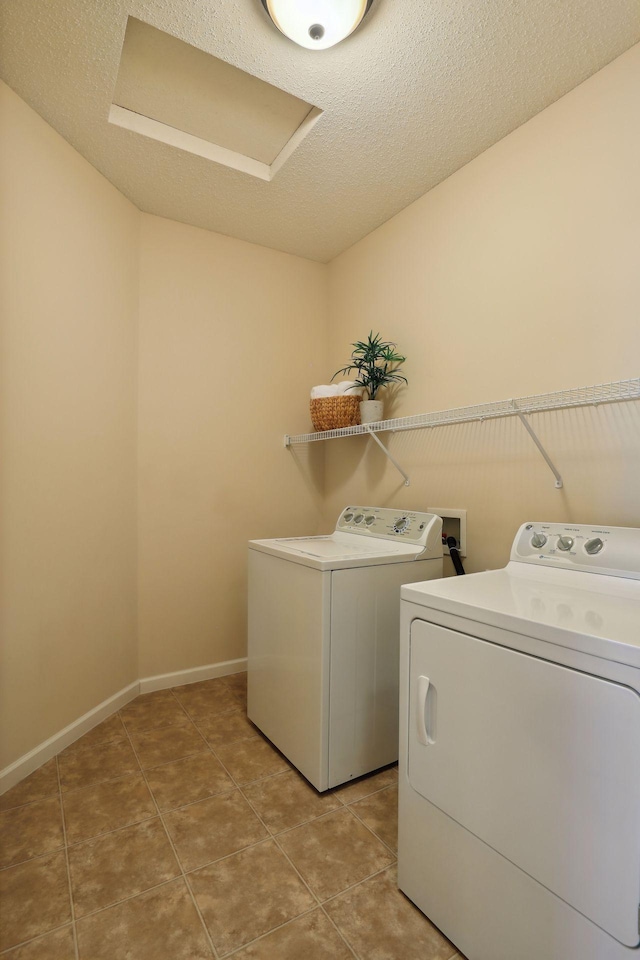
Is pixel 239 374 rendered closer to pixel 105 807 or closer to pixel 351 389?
pixel 351 389

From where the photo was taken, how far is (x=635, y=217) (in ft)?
4.63

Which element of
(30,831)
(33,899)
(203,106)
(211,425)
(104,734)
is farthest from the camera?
(211,425)

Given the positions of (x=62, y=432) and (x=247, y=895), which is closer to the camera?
(x=247, y=895)

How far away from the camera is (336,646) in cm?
159

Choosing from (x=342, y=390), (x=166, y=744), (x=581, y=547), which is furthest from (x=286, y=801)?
(x=342, y=390)

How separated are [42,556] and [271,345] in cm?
162

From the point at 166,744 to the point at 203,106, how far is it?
8.18 ft

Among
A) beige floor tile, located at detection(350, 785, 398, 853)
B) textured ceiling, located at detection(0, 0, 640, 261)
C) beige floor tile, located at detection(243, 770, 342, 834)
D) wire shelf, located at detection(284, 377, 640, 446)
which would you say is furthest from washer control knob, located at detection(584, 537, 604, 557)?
textured ceiling, located at detection(0, 0, 640, 261)

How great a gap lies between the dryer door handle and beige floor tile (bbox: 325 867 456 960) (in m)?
0.44

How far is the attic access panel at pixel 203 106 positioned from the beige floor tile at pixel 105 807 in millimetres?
2416

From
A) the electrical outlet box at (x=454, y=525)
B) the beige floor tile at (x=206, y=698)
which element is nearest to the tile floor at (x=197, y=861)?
the beige floor tile at (x=206, y=698)

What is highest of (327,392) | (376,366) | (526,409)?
(376,366)

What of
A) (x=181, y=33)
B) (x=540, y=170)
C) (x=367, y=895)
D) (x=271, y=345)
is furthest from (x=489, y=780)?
(x=271, y=345)

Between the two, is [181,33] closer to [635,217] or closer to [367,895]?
[635,217]
